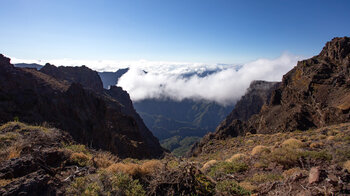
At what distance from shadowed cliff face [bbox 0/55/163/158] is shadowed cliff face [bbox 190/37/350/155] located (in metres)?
30.7

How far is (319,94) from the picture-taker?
110 feet

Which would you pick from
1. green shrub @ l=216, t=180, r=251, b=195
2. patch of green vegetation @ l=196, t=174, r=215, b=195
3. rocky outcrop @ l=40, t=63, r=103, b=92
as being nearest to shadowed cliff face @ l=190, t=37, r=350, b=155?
green shrub @ l=216, t=180, r=251, b=195

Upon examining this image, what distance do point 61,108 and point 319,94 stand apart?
48.4 m

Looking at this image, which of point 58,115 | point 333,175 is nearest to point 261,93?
point 58,115

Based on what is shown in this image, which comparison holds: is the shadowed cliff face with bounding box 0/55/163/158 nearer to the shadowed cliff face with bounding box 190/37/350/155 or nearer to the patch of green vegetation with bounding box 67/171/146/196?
the patch of green vegetation with bounding box 67/171/146/196

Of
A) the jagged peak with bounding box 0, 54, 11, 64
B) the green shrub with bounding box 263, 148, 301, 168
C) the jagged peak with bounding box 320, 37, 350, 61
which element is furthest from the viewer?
the jagged peak with bounding box 0, 54, 11, 64

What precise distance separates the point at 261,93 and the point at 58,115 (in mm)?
136378

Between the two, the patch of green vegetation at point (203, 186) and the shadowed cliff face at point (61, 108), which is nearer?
the patch of green vegetation at point (203, 186)

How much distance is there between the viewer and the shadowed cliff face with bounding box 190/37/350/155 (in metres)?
28.5

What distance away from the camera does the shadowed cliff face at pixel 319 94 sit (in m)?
28.5

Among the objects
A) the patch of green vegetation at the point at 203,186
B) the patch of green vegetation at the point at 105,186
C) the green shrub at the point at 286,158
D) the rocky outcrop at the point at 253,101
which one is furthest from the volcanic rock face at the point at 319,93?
the rocky outcrop at the point at 253,101

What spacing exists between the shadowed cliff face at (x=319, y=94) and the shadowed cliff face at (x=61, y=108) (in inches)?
1207

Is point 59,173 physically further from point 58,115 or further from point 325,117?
point 325,117

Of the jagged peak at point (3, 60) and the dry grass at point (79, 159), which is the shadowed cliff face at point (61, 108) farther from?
the dry grass at point (79, 159)
